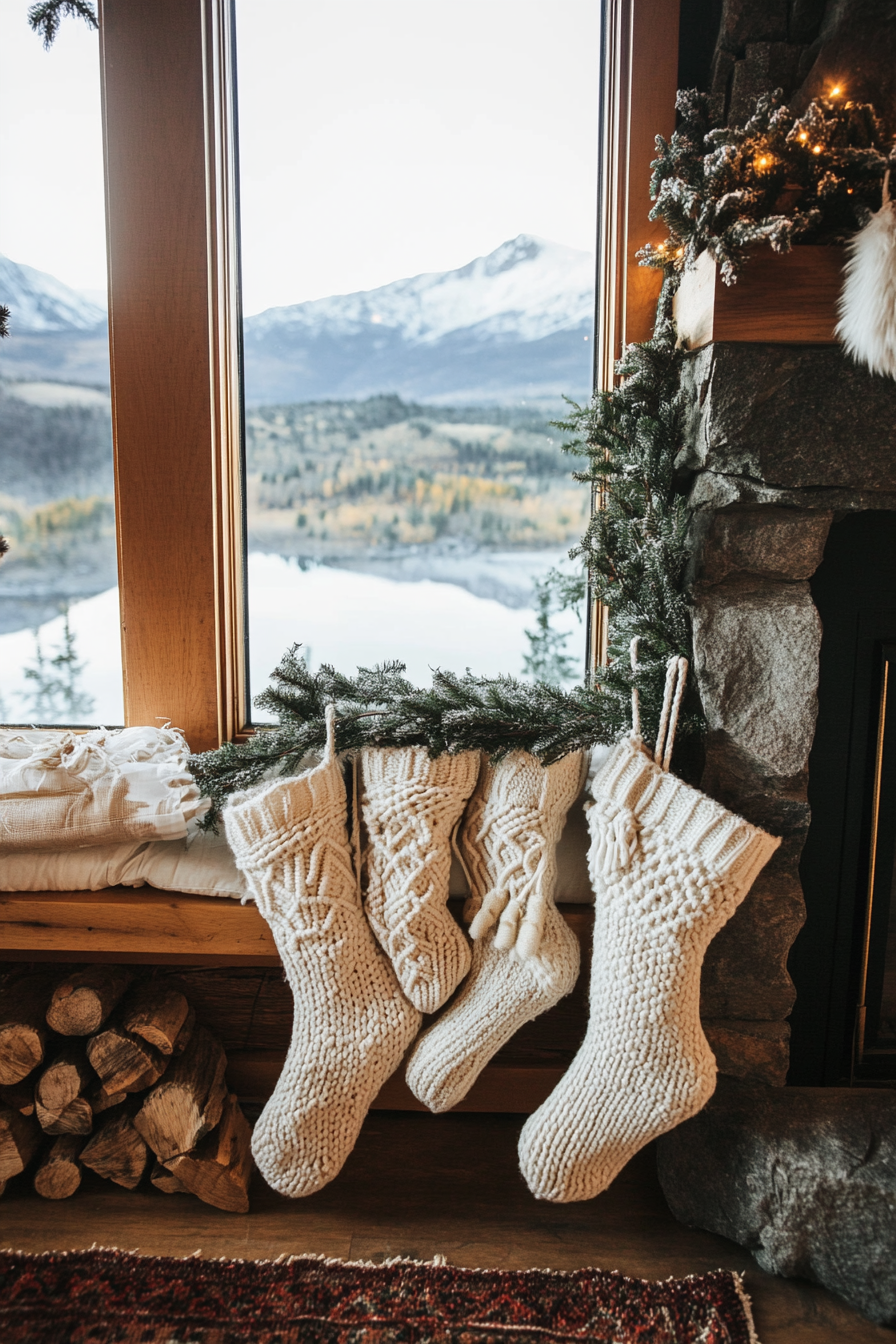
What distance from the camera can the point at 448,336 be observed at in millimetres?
1669

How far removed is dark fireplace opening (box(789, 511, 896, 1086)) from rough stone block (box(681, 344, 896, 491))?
5.3 inches

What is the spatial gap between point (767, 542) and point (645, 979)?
2.23 feet

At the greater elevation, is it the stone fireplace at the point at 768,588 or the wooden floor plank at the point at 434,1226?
the stone fireplace at the point at 768,588

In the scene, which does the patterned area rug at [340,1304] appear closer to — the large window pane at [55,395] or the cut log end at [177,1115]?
the cut log end at [177,1115]

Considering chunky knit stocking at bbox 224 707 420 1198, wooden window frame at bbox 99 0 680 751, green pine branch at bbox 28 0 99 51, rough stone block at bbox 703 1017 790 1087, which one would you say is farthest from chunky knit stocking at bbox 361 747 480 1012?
green pine branch at bbox 28 0 99 51

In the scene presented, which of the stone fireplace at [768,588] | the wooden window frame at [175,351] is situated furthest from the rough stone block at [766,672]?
the wooden window frame at [175,351]

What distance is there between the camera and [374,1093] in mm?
1181

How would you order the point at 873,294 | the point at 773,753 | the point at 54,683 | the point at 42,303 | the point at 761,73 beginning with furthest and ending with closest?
the point at 54,683 < the point at 42,303 < the point at 761,73 < the point at 773,753 < the point at 873,294

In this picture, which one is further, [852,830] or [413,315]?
[413,315]

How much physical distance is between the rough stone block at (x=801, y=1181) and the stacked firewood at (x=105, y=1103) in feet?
2.52

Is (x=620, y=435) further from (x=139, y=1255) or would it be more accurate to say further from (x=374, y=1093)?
(x=139, y=1255)

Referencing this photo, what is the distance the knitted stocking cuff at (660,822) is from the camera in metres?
1.06

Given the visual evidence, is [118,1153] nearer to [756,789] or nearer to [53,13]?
[756,789]

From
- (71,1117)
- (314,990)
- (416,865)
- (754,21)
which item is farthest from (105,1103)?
(754,21)
